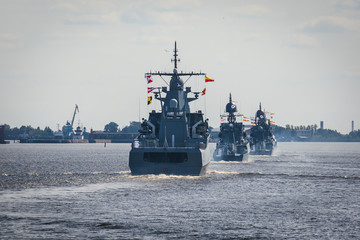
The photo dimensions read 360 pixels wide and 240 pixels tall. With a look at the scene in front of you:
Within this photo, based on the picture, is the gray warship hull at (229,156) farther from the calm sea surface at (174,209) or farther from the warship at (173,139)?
the calm sea surface at (174,209)

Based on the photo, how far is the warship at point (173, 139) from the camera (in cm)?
A: 4906

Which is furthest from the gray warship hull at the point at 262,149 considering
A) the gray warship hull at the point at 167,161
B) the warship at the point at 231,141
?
the gray warship hull at the point at 167,161

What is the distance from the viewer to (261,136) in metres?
127

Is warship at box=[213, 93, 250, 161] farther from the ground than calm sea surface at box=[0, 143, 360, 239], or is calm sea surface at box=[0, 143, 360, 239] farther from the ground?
warship at box=[213, 93, 250, 161]

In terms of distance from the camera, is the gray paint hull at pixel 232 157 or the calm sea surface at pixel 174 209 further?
the gray paint hull at pixel 232 157

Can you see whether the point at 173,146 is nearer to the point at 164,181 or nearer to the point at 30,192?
the point at 164,181

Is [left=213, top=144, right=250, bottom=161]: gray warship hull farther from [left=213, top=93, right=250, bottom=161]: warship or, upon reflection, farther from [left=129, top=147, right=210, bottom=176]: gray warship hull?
[left=129, top=147, right=210, bottom=176]: gray warship hull

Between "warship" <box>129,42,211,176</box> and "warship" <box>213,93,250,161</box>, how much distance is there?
3524 cm

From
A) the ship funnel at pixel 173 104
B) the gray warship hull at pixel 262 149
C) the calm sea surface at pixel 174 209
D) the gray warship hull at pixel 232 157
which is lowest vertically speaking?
the calm sea surface at pixel 174 209

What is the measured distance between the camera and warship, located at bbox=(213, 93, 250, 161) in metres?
92.6

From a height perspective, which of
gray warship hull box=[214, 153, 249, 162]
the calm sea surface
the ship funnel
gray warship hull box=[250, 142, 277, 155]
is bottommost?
the calm sea surface

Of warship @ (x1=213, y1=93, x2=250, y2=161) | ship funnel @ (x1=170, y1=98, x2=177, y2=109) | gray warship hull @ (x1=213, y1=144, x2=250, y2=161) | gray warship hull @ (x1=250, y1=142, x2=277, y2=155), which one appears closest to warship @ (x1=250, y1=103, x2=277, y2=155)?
gray warship hull @ (x1=250, y1=142, x2=277, y2=155)

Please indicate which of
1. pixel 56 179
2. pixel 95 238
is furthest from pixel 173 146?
pixel 95 238

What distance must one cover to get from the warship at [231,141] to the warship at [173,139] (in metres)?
35.2
